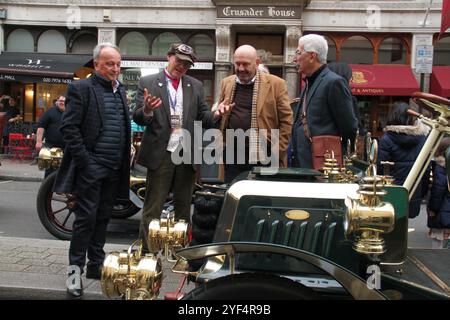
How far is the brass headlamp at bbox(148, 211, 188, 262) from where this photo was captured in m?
2.69

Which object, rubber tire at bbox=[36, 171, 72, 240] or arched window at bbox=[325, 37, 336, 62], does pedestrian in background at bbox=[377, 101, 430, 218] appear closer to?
rubber tire at bbox=[36, 171, 72, 240]

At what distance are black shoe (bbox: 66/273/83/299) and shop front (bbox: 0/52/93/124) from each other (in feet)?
37.1

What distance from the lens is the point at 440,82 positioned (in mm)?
14312

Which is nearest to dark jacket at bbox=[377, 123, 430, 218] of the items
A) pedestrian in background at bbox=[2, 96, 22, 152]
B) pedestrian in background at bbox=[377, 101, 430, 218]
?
pedestrian in background at bbox=[377, 101, 430, 218]

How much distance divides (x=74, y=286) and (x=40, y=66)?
42.2ft

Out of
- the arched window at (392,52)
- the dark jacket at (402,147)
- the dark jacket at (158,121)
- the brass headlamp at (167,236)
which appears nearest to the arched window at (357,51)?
the arched window at (392,52)

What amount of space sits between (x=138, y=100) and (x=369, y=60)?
12.7 metres

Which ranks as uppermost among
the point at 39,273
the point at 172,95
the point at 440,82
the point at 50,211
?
the point at 440,82

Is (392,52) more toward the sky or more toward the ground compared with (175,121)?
more toward the sky

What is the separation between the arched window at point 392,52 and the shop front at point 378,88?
0.91 ft

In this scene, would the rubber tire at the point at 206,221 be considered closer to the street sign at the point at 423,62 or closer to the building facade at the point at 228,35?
the street sign at the point at 423,62

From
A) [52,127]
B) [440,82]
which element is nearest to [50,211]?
[52,127]

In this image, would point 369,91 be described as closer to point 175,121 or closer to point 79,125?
point 175,121
